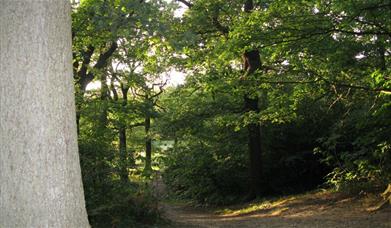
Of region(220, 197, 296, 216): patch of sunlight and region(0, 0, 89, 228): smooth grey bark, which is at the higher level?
region(0, 0, 89, 228): smooth grey bark

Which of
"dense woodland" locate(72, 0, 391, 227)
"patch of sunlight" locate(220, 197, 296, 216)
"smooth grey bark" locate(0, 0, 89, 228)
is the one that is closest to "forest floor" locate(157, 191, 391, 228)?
"patch of sunlight" locate(220, 197, 296, 216)

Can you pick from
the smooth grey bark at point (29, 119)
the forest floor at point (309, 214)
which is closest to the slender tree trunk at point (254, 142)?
the forest floor at point (309, 214)

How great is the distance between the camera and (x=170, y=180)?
20.6 meters

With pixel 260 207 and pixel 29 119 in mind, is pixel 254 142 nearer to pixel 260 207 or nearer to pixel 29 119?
pixel 260 207

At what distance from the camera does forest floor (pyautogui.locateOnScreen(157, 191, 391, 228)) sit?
33.0ft

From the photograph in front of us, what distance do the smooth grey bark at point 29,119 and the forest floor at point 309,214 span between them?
7.44 metres

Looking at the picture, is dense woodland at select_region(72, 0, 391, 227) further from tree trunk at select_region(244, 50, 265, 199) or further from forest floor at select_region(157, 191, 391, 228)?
forest floor at select_region(157, 191, 391, 228)

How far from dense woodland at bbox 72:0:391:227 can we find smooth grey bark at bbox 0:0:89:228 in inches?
107

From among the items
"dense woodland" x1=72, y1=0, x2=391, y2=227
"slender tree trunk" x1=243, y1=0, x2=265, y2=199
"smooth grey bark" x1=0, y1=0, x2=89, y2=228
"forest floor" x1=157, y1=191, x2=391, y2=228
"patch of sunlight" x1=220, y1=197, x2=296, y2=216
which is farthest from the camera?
"slender tree trunk" x1=243, y1=0, x2=265, y2=199

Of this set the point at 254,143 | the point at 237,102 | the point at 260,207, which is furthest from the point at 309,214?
the point at 237,102

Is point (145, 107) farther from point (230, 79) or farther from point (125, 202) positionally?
point (125, 202)

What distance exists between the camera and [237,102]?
17.2 m

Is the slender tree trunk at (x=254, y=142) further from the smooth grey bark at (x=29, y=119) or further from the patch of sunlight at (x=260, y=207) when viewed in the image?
the smooth grey bark at (x=29, y=119)

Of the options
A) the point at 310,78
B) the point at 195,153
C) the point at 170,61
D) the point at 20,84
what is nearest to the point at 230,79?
the point at 310,78
